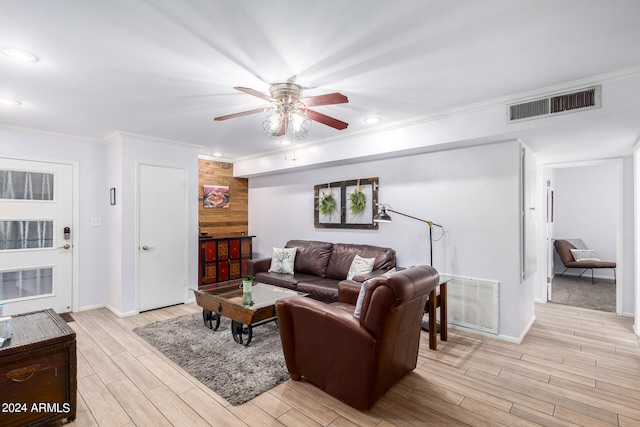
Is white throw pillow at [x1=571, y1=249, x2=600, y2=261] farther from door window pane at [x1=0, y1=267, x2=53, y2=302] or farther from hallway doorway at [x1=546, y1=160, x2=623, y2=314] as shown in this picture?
door window pane at [x1=0, y1=267, x2=53, y2=302]

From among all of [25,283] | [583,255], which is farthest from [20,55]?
[583,255]

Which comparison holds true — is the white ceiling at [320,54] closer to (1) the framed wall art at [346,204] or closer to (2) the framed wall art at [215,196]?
(1) the framed wall art at [346,204]

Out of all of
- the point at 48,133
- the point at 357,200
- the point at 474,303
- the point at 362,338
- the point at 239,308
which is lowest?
the point at 474,303

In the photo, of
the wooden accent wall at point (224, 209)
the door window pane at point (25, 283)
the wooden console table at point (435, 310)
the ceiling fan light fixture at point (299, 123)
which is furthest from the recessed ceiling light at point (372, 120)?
the door window pane at point (25, 283)

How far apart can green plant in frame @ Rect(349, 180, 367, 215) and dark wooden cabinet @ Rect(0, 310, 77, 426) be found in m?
3.50

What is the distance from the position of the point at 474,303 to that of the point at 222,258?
3.98 m

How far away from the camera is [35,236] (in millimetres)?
4145

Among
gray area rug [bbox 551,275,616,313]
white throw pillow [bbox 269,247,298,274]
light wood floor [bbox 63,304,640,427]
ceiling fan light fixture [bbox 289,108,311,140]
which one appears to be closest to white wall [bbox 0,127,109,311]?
light wood floor [bbox 63,304,640,427]

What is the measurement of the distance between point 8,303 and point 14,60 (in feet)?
10.7

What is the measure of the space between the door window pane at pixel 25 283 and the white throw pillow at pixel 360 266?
399cm

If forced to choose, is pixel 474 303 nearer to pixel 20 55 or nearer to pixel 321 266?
pixel 321 266

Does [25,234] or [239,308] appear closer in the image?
[239,308]

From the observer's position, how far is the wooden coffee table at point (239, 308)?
3.05 m

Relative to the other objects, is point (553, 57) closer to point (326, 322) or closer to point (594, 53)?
point (594, 53)
